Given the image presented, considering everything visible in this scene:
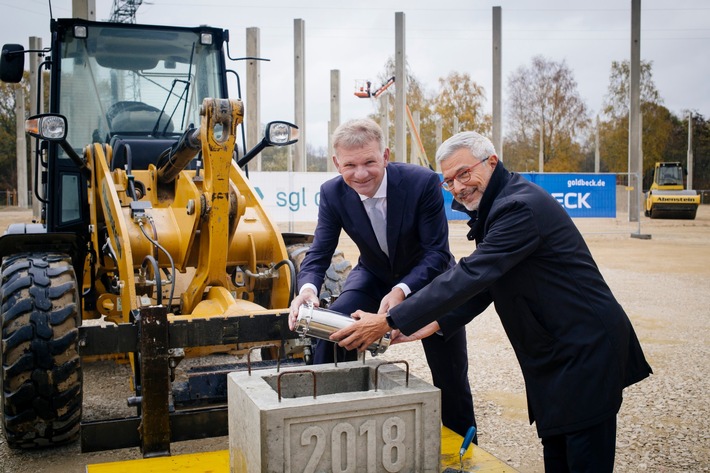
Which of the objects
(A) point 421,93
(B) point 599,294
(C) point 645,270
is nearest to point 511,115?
(A) point 421,93

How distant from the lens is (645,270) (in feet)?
48.8

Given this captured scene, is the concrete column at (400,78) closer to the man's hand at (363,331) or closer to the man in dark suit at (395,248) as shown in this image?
the man in dark suit at (395,248)

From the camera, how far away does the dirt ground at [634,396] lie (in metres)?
5.14

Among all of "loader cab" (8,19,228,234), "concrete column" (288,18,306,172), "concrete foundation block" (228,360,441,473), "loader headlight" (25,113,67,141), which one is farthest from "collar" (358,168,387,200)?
"concrete column" (288,18,306,172)

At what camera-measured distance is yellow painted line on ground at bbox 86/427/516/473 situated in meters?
3.62

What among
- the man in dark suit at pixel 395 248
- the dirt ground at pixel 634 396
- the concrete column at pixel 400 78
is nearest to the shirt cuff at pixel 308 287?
the man in dark suit at pixel 395 248

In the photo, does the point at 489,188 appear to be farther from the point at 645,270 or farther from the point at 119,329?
the point at 645,270

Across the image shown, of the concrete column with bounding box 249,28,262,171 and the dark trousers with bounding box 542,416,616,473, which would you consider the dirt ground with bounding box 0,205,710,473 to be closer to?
the dark trousers with bounding box 542,416,616,473

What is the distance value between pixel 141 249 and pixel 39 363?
1.21 meters

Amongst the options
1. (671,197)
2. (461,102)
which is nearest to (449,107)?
(461,102)

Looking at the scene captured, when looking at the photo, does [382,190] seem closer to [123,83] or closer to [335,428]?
[335,428]

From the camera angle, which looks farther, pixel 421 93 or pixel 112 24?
pixel 421 93

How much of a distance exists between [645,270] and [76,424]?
1211 centimetres

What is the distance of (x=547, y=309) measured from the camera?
3297 mm
